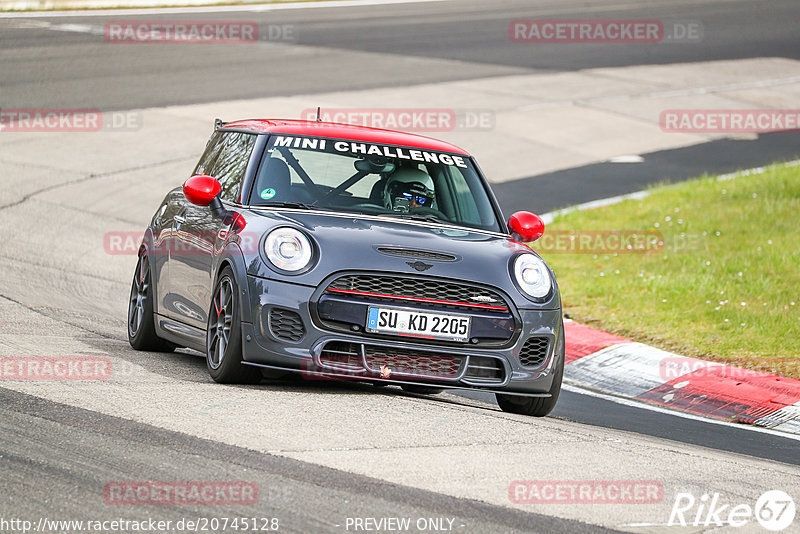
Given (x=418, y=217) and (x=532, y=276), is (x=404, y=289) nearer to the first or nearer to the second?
(x=532, y=276)

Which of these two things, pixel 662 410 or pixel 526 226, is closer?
pixel 526 226

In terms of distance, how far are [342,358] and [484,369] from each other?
812mm

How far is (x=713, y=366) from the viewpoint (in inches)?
379

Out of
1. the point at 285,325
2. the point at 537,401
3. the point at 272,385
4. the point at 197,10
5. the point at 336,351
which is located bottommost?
Result: the point at 537,401

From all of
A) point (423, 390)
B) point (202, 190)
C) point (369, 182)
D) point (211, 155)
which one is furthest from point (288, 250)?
Result: point (211, 155)

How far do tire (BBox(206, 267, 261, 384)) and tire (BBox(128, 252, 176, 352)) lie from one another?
4.73 feet

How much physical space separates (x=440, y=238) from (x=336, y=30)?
24.1 meters

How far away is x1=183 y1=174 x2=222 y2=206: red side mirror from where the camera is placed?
25.4 feet

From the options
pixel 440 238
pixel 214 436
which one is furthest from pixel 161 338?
pixel 214 436

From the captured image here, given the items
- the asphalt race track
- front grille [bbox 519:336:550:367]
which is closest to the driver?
the asphalt race track

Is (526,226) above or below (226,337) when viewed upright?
above

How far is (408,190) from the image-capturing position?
8055 mm

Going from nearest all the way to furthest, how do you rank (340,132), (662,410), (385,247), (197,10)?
(385,247)
(340,132)
(662,410)
(197,10)

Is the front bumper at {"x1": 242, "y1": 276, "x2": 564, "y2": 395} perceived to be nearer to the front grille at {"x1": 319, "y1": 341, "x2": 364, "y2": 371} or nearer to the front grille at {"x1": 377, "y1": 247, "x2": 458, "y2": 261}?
the front grille at {"x1": 319, "y1": 341, "x2": 364, "y2": 371}
